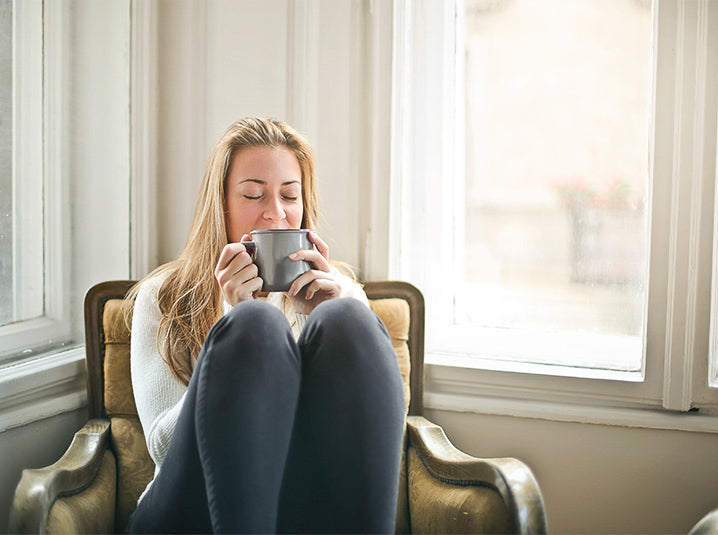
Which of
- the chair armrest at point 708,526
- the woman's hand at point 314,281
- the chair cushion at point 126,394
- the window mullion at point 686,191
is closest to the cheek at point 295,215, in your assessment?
the woman's hand at point 314,281

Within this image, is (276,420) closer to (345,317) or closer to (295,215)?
(345,317)

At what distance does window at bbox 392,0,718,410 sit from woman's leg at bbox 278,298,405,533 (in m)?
0.67

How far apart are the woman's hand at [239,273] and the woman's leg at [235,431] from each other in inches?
4.9

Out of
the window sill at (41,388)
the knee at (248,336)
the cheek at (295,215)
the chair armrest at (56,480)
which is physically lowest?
the chair armrest at (56,480)

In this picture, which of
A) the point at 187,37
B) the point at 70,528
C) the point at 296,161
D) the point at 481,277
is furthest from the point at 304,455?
the point at 187,37

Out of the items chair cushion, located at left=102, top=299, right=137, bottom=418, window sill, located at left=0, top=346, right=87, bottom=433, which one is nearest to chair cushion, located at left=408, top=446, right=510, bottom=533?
chair cushion, located at left=102, top=299, right=137, bottom=418

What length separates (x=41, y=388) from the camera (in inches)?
55.3

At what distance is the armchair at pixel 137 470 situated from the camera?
985 millimetres

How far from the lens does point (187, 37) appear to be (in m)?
1.73

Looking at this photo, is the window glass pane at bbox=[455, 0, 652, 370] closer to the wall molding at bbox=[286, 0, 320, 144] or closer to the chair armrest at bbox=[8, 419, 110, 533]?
the wall molding at bbox=[286, 0, 320, 144]

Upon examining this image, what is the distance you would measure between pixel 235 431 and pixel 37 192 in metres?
1.00

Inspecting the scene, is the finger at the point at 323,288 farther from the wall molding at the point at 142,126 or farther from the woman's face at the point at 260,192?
the wall molding at the point at 142,126

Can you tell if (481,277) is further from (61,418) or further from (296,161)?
(61,418)

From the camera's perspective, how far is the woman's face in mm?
1312
